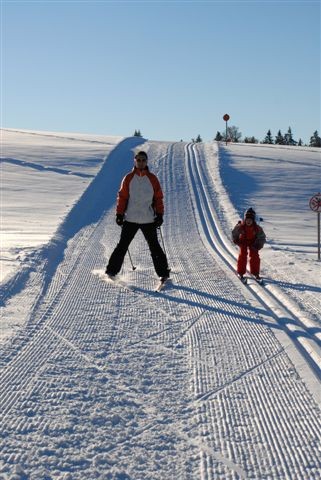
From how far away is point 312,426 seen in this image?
427 cm

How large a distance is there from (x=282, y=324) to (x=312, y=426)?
8.79 ft

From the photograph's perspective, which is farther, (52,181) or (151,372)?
(52,181)

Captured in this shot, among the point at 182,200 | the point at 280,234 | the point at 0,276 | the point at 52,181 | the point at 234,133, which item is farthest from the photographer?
the point at 234,133

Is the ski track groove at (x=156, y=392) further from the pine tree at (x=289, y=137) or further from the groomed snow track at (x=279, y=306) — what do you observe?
the pine tree at (x=289, y=137)

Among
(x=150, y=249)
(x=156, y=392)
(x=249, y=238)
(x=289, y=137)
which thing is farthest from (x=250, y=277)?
(x=289, y=137)

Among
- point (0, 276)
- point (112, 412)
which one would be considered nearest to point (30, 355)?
point (112, 412)

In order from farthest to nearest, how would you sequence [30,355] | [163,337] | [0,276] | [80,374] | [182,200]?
[182,200], [0,276], [163,337], [30,355], [80,374]

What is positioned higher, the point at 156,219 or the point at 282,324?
the point at 156,219

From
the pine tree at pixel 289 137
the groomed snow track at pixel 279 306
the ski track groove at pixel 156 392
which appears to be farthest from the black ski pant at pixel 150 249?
the pine tree at pixel 289 137

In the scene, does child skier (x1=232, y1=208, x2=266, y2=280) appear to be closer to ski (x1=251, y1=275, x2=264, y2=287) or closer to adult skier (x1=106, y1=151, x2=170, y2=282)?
ski (x1=251, y1=275, x2=264, y2=287)

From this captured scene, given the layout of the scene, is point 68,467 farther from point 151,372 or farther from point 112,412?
point 151,372

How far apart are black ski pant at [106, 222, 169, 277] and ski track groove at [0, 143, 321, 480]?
105cm

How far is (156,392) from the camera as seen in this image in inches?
188

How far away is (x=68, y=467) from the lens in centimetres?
366
